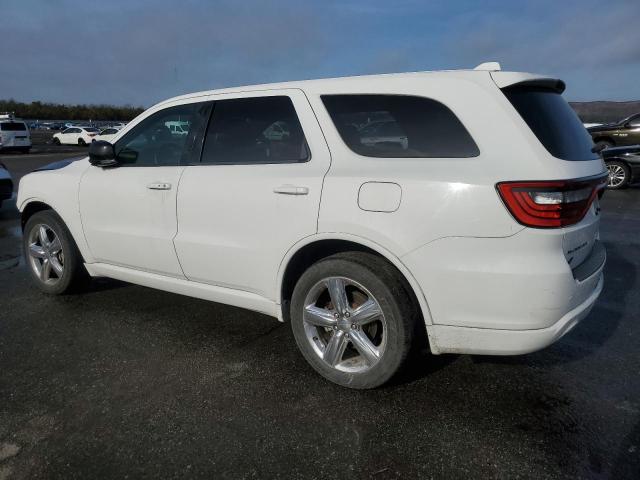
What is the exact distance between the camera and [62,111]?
7775cm

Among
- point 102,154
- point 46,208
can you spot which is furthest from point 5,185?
point 102,154

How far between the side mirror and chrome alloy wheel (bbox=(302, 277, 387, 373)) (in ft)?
6.60

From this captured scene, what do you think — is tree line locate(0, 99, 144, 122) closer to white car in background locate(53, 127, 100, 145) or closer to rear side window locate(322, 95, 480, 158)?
white car in background locate(53, 127, 100, 145)

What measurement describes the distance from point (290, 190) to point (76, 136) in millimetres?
36382

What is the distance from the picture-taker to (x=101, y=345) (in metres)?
3.45

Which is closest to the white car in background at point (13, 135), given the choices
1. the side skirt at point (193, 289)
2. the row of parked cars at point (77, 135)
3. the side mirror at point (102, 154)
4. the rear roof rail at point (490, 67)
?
the row of parked cars at point (77, 135)

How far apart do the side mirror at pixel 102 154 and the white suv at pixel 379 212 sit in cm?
2

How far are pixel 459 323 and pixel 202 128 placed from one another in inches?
86.3

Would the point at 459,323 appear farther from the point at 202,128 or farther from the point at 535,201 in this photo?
the point at 202,128

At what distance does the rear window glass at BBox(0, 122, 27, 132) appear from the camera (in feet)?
83.1

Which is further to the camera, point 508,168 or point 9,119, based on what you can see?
point 9,119

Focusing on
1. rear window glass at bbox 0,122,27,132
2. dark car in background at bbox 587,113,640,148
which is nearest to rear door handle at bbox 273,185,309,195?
dark car in background at bbox 587,113,640,148

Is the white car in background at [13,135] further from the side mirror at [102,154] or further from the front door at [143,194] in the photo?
the side mirror at [102,154]

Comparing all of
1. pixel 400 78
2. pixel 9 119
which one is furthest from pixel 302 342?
pixel 9 119
